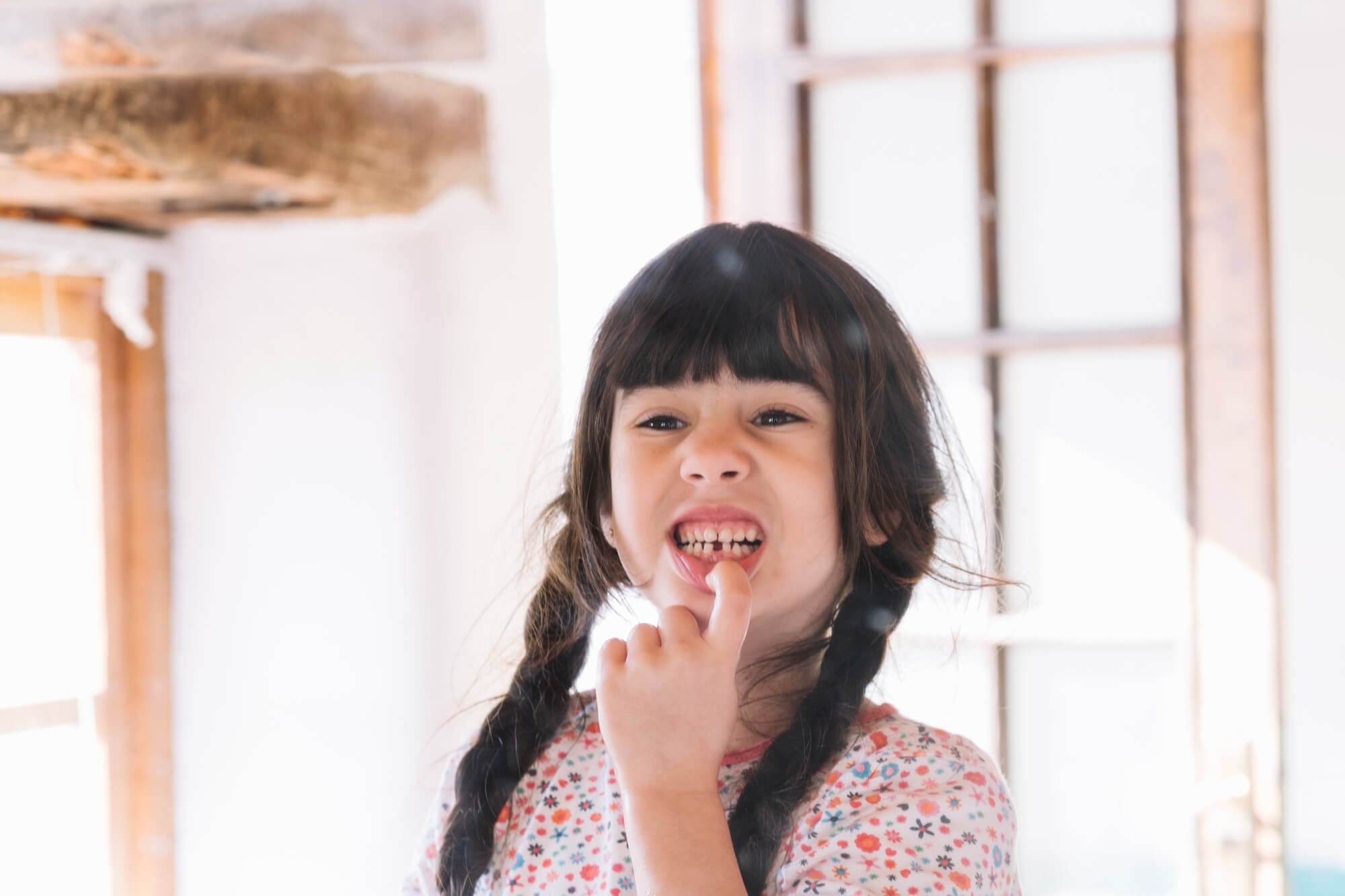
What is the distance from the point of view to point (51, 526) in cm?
127

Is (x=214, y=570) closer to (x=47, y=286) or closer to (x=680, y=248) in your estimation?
(x=47, y=286)

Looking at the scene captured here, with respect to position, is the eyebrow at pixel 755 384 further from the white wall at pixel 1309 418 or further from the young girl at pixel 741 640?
the white wall at pixel 1309 418

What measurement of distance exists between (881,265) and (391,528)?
692mm

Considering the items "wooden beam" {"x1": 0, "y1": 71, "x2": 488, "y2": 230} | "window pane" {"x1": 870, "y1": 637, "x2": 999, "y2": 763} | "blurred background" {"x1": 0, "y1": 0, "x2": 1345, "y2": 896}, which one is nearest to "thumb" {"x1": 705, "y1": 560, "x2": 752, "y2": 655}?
"blurred background" {"x1": 0, "y1": 0, "x2": 1345, "y2": 896}

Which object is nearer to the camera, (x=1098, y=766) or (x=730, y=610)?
(x=730, y=610)

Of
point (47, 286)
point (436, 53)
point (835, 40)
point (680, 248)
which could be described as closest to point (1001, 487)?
point (835, 40)

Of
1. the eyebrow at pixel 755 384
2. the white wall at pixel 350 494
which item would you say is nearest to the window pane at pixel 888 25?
the white wall at pixel 350 494

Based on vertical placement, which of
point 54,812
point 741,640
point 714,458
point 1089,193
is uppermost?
point 1089,193

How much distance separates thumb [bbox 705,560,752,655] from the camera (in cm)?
66

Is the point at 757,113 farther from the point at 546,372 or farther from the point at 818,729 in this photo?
the point at 818,729

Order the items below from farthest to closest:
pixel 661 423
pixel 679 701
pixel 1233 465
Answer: pixel 1233 465
pixel 661 423
pixel 679 701

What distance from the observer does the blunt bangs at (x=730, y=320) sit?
0.75m

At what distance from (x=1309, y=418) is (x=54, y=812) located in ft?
4.98

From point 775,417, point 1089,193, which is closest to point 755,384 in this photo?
point 775,417
